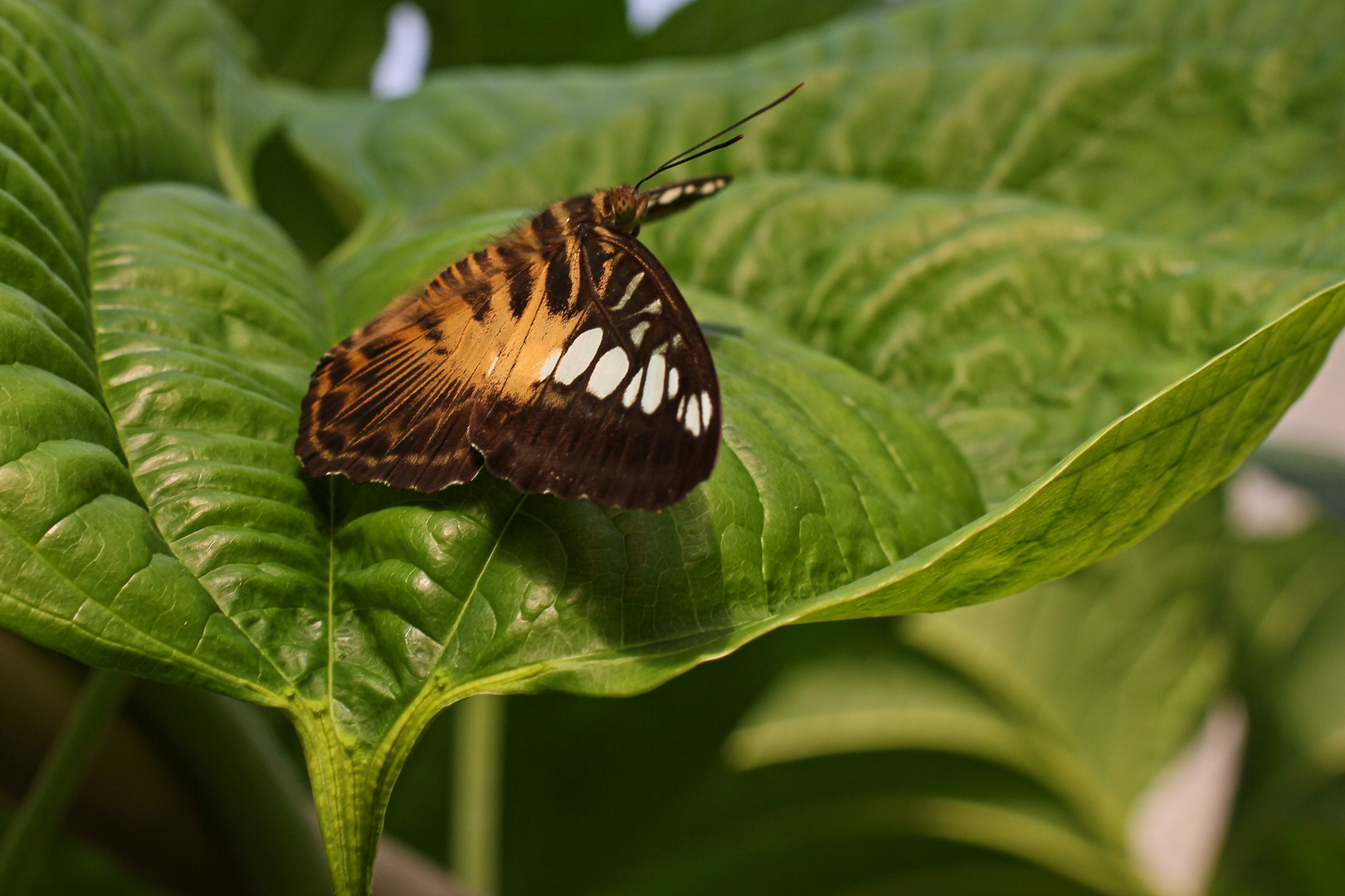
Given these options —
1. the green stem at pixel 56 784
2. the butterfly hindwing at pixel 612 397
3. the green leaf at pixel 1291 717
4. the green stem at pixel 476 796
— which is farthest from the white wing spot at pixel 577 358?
the green leaf at pixel 1291 717

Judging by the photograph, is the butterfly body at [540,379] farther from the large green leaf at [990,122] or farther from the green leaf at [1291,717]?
the green leaf at [1291,717]

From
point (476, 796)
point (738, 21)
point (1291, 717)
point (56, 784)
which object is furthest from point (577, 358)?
point (1291, 717)

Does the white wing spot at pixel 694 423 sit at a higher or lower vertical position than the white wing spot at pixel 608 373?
lower

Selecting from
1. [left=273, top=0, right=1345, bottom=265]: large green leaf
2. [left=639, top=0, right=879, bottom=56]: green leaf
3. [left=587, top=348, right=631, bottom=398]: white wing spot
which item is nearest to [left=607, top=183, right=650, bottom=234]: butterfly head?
[left=587, top=348, right=631, bottom=398]: white wing spot

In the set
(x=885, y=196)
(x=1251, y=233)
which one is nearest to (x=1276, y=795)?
(x=1251, y=233)

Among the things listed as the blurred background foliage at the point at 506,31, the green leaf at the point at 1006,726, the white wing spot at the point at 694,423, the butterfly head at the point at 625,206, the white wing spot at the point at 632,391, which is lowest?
the white wing spot at the point at 694,423

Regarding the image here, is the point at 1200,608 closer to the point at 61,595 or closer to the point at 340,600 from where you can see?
the point at 340,600

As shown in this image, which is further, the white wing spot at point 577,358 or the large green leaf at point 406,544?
the white wing spot at point 577,358
